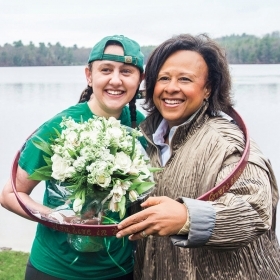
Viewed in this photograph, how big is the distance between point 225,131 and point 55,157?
81cm

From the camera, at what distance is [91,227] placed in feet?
8.18

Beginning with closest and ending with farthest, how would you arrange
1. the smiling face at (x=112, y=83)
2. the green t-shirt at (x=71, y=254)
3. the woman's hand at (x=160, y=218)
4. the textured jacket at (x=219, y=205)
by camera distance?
the woman's hand at (x=160, y=218) < the textured jacket at (x=219, y=205) < the green t-shirt at (x=71, y=254) < the smiling face at (x=112, y=83)

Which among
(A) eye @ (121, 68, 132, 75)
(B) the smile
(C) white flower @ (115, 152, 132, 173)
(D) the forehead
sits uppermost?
(D) the forehead

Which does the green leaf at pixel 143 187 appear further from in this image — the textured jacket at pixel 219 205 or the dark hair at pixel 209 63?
the dark hair at pixel 209 63

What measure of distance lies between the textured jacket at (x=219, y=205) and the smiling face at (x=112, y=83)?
0.97ft

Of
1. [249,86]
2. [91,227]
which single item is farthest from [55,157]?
[249,86]

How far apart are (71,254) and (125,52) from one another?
1130mm

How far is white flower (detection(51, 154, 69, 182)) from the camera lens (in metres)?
2.58

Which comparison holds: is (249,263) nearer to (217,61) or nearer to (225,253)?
(225,253)

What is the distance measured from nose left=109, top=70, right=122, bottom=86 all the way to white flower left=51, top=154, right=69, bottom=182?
0.66m

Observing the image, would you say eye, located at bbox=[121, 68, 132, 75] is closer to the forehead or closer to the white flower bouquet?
the forehead

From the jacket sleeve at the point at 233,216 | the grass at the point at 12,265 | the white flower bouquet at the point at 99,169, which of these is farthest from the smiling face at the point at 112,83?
the grass at the point at 12,265

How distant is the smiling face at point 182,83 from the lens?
287 centimetres

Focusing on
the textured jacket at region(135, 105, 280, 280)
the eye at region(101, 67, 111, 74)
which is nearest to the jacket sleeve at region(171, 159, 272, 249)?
the textured jacket at region(135, 105, 280, 280)
